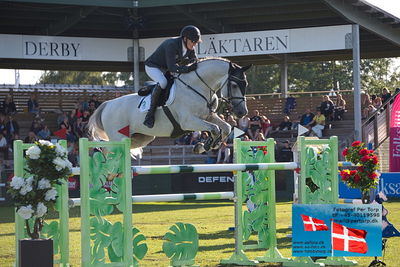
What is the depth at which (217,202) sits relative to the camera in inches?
777

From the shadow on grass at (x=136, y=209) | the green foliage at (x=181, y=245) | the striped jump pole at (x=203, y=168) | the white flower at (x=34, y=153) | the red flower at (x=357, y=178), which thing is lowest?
the shadow on grass at (x=136, y=209)

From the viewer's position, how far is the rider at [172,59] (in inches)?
378

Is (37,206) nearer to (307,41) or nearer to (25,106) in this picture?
(307,41)

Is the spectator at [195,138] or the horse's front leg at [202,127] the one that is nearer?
the horse's front leg at [202,127]

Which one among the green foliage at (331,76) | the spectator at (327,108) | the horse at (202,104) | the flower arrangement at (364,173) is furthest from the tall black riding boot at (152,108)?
the green foliage at (331,76)

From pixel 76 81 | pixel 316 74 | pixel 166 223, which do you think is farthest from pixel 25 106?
pixel 76 81

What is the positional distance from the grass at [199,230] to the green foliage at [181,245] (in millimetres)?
496

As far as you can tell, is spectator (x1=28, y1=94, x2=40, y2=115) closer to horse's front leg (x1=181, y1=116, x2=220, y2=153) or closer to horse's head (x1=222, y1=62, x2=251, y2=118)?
horse's front leg (x1=181, y1=116, x2=220, y2=153)

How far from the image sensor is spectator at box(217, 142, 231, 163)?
2006 cm

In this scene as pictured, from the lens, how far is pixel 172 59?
965cm

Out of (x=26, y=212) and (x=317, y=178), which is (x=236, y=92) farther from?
(x=26, y=212)

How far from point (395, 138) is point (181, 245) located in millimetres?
11272

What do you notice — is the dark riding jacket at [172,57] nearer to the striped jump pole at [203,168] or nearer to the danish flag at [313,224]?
the striped jump pole at [203,168]

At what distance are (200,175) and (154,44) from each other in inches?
210
